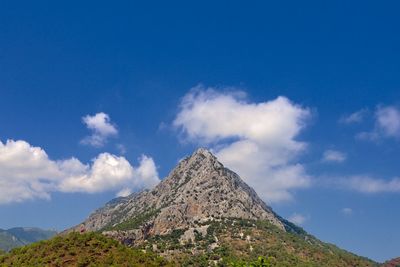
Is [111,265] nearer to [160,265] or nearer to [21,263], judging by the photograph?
[160,265]

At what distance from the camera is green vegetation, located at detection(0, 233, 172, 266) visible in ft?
319

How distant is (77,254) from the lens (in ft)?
332

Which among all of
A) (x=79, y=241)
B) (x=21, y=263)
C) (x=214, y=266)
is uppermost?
(x=214, y=266)

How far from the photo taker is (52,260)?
98000 millimetres

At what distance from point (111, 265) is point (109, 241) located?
16.5 meters

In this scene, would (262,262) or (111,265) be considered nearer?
(262,262)

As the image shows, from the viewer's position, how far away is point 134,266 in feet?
316

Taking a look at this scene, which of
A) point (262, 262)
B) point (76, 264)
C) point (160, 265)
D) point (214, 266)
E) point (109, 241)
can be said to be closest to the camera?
point (262, 262)

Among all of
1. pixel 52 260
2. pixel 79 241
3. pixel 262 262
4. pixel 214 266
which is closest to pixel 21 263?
pixel 52 260

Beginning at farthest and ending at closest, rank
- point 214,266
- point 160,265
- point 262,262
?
point 214,266, point 160,265, point 262,262

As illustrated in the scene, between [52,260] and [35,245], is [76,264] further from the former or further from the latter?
[35,245]

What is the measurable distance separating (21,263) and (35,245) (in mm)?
10011

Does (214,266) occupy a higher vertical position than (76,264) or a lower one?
higher

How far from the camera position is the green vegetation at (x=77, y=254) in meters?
97.2
